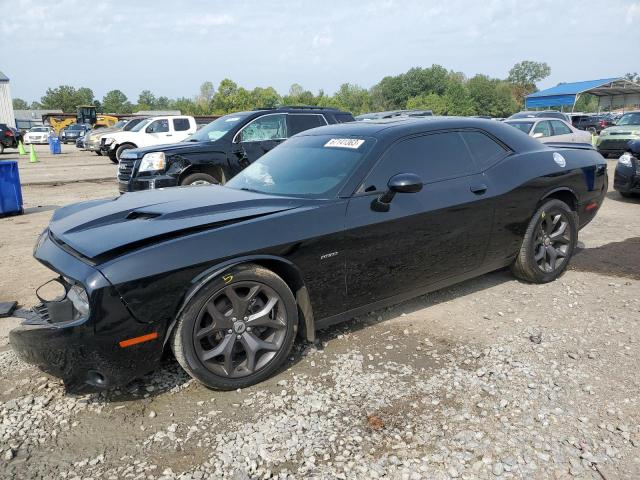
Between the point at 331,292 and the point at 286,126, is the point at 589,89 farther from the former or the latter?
the point at 331,292

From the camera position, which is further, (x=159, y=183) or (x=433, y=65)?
(x=433, y=65)

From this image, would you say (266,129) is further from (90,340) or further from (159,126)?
(159,126)

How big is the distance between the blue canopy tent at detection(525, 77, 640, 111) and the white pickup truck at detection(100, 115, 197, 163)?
3199 cm

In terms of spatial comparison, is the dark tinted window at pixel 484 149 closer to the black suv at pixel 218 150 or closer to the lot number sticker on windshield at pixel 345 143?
the lot number sticker on windshield at pixel 345 143

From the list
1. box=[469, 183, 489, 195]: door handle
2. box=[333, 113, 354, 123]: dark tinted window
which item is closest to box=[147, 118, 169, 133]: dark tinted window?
box=[333, 113, 354, 123]: dark tinted window

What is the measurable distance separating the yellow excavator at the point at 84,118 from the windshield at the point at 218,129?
104ft

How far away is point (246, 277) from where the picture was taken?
2.97m

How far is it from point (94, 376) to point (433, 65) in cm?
10676

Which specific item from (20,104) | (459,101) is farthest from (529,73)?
(20,104)

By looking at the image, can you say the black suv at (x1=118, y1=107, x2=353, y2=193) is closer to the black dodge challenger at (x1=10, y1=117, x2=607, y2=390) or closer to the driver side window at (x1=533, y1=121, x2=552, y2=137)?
the black dodge challenger at (x1=10, y1=117, x2=607, y2=390)

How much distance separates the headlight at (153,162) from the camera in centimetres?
773

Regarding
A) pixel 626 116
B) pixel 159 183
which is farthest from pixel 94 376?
pixel 626 116

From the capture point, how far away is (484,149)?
170 inches

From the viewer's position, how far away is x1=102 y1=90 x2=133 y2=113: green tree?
11450 cm
